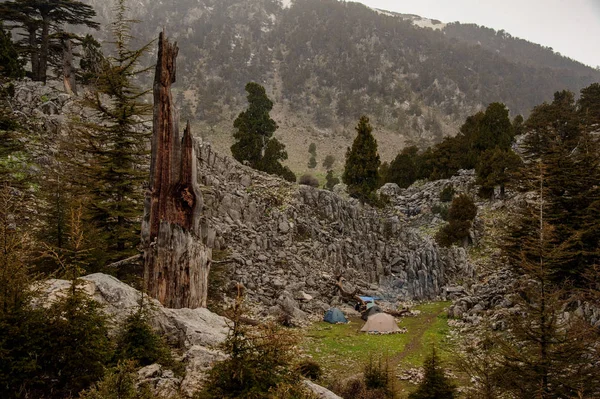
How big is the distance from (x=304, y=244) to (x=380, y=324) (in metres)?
9.57

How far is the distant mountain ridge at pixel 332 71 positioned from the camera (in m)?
96.3

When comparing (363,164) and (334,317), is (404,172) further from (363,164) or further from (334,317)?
(334,317)

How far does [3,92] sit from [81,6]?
36.0 ft

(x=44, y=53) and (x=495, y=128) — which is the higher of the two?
(x=44, y=53)

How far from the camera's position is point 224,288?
71.7 feet

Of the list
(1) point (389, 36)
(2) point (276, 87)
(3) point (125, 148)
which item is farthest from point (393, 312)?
(1) point (389, 36)

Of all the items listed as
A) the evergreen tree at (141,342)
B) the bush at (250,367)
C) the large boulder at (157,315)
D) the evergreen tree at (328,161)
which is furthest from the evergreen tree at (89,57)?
the evergreen tree at (328,161)

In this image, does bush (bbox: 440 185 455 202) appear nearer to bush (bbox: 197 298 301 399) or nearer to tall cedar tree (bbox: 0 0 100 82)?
tall cedar tree (bbox: 0 0 100 82)

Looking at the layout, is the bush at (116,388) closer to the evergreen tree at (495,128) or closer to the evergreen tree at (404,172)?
the evergreen tree at (495,128)

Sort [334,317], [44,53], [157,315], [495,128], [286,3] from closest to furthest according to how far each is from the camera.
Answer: [157,315] < [334,317] < [44,53] < [495,128] < [286,3]

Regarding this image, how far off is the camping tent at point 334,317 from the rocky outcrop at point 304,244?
1.54 meters

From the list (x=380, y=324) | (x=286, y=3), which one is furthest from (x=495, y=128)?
(x=286, y=3)

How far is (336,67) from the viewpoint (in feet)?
369

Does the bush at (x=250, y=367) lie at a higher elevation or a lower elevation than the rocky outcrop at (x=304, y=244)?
higher
